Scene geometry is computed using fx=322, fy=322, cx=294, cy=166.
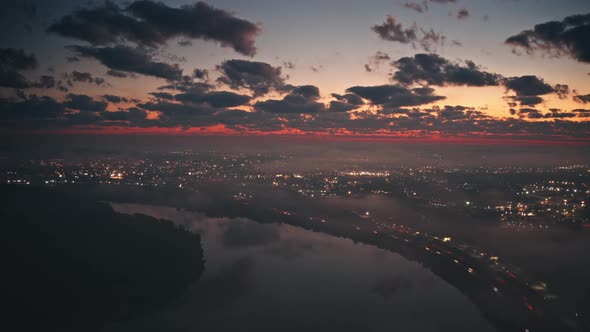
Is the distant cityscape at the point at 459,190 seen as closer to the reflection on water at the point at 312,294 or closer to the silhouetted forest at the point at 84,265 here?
the reflection on water at the point at 312,294

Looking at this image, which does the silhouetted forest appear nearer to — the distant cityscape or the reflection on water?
the reflection on water

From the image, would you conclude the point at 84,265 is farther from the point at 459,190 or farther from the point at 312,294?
the point at 459,190

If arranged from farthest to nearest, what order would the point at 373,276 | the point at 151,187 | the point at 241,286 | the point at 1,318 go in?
the point at 151,187, the point at 373,276, the point at 241,286, the point at 1,318

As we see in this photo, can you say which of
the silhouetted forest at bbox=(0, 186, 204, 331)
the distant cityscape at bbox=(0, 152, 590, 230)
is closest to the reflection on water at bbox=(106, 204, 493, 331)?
the silhouetted forest at bbox=(0, 186, 204, 331)

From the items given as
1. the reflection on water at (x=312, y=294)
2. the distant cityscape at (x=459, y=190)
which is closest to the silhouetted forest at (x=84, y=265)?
the reflection on water at (x=312, y=294)

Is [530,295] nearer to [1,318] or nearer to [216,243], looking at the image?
[216,243]

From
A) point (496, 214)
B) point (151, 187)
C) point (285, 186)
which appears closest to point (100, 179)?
point (151, 187)
